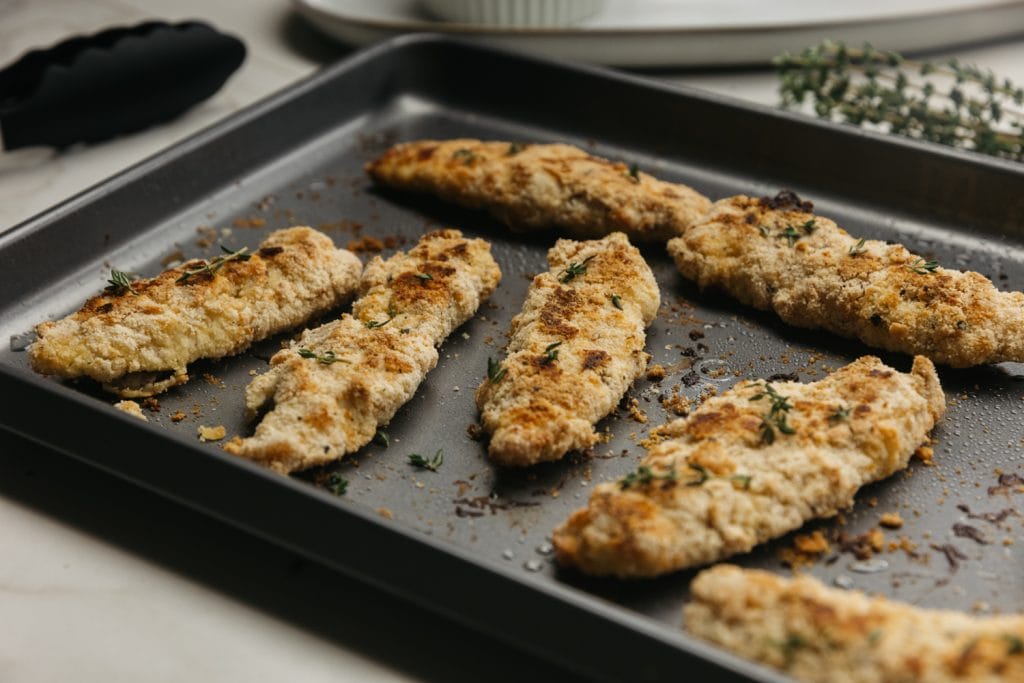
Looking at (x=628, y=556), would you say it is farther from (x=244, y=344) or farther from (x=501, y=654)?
(x=244, y=344)

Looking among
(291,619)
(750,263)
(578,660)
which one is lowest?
(291,619)

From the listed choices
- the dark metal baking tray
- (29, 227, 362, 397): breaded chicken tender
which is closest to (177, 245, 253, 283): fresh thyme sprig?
(29, 227, 362, 397): breaded chicken tender

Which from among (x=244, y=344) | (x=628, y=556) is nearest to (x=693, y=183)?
(x=244, y=344)

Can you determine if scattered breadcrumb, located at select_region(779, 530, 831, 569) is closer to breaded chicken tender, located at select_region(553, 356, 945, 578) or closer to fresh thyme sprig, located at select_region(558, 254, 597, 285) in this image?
breaded chicken tender, located at select_region(553, 356, 945, 578)

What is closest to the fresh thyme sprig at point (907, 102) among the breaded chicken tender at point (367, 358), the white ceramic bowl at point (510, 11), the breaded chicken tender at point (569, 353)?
the white ceramic bowl at point (510, 11)

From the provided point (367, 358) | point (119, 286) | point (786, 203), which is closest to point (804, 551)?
point (367, 358)
